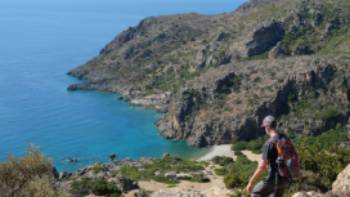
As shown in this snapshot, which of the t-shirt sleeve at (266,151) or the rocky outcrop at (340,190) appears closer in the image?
the t-shirt sleeve at (266,151)

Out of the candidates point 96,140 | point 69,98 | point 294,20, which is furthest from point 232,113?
point 69,98

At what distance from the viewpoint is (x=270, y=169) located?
15.5 m

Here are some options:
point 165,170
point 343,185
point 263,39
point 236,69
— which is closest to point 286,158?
point 343,185

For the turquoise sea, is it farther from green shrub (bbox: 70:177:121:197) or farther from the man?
the man

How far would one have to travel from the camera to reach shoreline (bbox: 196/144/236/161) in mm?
85106

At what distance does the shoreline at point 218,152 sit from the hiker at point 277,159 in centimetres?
6687

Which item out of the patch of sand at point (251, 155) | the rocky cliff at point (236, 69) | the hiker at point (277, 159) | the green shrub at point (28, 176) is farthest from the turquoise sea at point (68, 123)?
the hiker at point (277, 159)

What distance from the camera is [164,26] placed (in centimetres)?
15838

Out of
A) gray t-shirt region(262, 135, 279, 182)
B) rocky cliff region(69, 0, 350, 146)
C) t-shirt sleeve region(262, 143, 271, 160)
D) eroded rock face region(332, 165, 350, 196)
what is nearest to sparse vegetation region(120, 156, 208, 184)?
rocky cliff region(69, 0, 350, 146)

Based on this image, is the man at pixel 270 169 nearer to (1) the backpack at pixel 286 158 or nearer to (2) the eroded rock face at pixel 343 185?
(1) the backpack at pixel 286 158

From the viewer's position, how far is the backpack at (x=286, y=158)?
49.3 ft

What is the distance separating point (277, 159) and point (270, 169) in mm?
451

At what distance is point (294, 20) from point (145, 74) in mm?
37316

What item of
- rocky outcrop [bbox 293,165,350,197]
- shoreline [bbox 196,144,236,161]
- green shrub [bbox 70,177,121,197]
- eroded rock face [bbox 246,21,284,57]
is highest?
eroded rock face [bbox 246,21,284,57]
